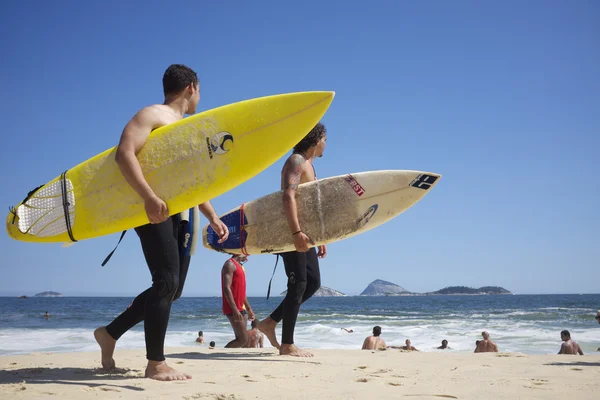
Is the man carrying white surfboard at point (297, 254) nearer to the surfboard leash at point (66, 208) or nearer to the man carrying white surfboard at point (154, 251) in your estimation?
the man carrying white surfboard at point (154, 251)

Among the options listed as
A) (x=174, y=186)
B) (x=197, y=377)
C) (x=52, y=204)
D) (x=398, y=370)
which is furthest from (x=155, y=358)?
(x=398, y=370)

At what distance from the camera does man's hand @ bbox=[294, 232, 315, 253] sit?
13.7ft

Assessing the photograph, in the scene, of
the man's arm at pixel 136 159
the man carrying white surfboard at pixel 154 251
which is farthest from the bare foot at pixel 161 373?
the man's arm at pixel 136 159

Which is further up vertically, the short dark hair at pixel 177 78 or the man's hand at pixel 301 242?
the short dark hair at pixel 177 78

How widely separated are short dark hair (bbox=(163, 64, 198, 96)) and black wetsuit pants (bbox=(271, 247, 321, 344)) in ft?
5.88

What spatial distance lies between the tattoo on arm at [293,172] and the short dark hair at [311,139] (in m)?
0.14

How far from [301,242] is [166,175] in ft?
4.57

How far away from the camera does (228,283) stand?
20.9 feet

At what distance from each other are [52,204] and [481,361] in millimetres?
3357

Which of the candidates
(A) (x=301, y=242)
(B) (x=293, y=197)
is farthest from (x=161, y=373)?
(B) (x=293, y=197)

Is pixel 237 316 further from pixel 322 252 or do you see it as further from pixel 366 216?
pixel 366 216

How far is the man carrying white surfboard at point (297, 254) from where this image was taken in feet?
13.9

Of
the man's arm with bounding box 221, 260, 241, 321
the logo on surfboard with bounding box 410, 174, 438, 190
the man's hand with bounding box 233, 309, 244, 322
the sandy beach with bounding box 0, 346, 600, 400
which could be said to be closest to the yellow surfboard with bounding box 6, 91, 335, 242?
the sandy beach with bounding box 0, 346, 600, 400

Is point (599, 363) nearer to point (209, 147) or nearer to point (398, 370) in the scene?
point (398, 370)
